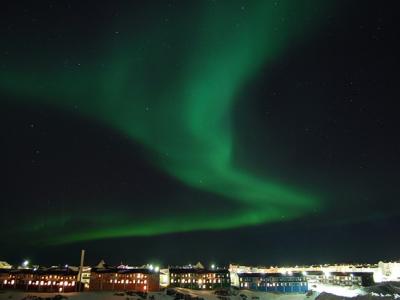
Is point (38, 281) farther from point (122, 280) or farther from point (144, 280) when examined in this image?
point (144, 280)

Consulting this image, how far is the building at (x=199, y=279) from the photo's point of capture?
142 metres

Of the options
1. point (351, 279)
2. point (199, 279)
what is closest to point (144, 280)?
point (199, 279)

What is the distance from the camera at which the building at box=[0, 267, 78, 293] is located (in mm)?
118125

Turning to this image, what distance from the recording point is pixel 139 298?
108 meters

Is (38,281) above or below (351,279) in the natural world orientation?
below

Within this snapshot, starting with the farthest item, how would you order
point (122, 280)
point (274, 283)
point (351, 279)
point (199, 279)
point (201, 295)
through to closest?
point (351, 279)
point (274, 283)
point (199, 279)
point (122, 280)
point (201, 295)

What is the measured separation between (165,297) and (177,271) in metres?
33.5

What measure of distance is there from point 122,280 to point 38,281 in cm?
2439

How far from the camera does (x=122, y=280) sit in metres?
125

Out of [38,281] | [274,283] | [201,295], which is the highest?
[38,281]

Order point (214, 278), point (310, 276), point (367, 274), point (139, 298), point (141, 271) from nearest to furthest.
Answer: point (139, 298) < point (141, 271) < point (214, 278) < point (367, 274) < point (310, 276)

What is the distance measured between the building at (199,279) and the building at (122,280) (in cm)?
1662

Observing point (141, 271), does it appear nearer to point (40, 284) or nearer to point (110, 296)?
point (110, 296)

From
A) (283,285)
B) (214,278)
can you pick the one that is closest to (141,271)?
(214,278)
